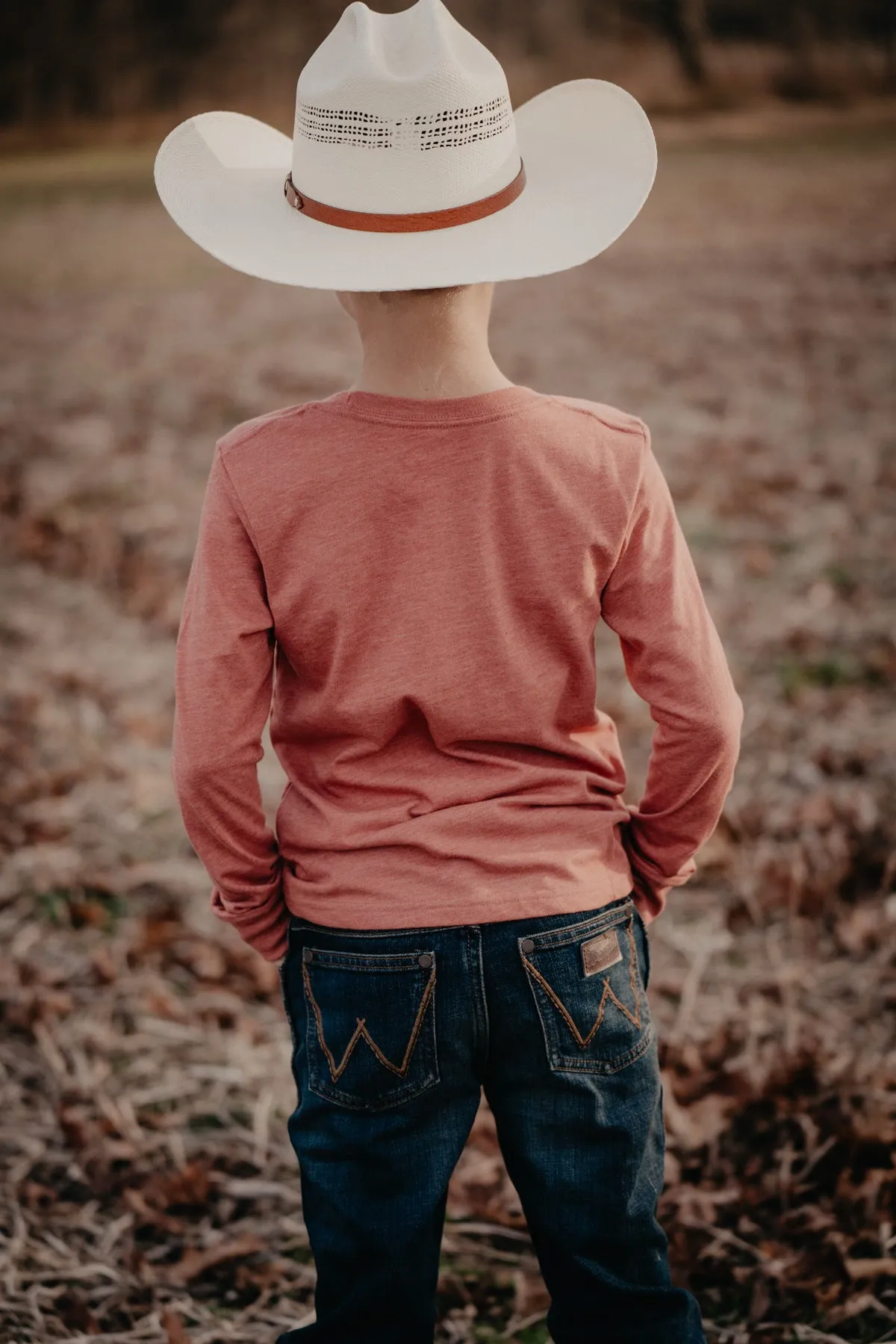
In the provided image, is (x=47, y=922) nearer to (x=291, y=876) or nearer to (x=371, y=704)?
(x=291, y=876)

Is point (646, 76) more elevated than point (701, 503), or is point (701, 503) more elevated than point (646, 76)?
point (646, 76)

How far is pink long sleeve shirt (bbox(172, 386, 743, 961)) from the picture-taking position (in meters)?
1.73

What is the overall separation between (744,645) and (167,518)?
10.6 feet

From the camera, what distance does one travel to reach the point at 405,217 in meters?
1.75

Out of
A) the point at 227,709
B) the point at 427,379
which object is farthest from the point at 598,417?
the point at 227,709

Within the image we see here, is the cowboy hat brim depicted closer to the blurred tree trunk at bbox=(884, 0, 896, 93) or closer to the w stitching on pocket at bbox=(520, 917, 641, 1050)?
the w stitching on pocket at bbox=(520, 917, 641, 1050)

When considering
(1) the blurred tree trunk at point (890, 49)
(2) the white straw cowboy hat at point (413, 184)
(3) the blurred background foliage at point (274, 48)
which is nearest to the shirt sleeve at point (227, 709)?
(2) the white straw cowboy hat at point (413, 184)

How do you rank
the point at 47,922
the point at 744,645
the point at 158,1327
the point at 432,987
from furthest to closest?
the point at 744,645 → the point at 47,922 → the point at 158,1327 → the point at 432,987

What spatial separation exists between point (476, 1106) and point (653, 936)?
1.84 metres

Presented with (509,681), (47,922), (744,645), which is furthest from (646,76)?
(509,681)

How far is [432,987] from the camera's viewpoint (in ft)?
5.74

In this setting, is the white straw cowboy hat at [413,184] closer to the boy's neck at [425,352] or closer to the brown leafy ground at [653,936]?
the boy's neck at [425,352]

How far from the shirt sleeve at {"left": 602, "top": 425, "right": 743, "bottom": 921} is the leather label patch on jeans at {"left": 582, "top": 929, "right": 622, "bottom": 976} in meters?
0.23

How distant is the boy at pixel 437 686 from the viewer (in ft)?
5.67
